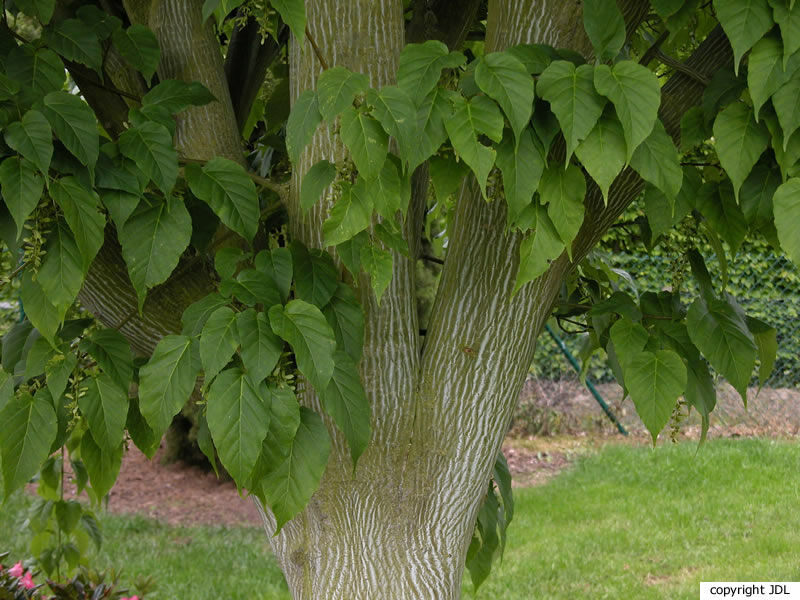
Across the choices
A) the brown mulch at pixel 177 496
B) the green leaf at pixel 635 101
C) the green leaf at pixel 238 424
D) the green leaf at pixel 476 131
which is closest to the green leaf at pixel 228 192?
the green leaf at pixel 238 424

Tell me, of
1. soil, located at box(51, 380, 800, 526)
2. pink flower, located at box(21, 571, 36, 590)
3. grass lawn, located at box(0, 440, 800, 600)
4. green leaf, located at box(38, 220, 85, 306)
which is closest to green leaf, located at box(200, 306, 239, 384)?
green leaf, located at box(38, 220, 85, 306)

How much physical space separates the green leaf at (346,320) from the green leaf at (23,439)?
1.84ft

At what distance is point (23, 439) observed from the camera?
5.04ft

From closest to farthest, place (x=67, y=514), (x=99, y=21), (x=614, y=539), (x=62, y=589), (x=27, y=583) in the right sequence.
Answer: (x=99, y=21), (x=62, y=589), (x=27, y=583), (x=67, y=514), (x=614, y=539)

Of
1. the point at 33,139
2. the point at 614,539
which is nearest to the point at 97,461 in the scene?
the point at 33,139

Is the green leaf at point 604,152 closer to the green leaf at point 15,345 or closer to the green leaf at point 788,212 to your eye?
the green leaf at point 788,212

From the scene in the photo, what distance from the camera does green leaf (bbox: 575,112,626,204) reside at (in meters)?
1.41

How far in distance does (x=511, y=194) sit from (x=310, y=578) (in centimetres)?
109

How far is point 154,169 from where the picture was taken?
152 cm

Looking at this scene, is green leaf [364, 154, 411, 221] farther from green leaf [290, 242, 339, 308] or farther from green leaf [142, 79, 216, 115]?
green leaf [142, 79, 216, 115]

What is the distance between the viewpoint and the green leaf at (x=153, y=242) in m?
1.52

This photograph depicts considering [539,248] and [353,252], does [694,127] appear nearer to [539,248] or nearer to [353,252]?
[539,248]

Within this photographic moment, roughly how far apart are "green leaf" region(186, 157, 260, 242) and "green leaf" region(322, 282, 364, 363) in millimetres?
219

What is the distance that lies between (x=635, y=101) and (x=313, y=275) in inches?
27.9
